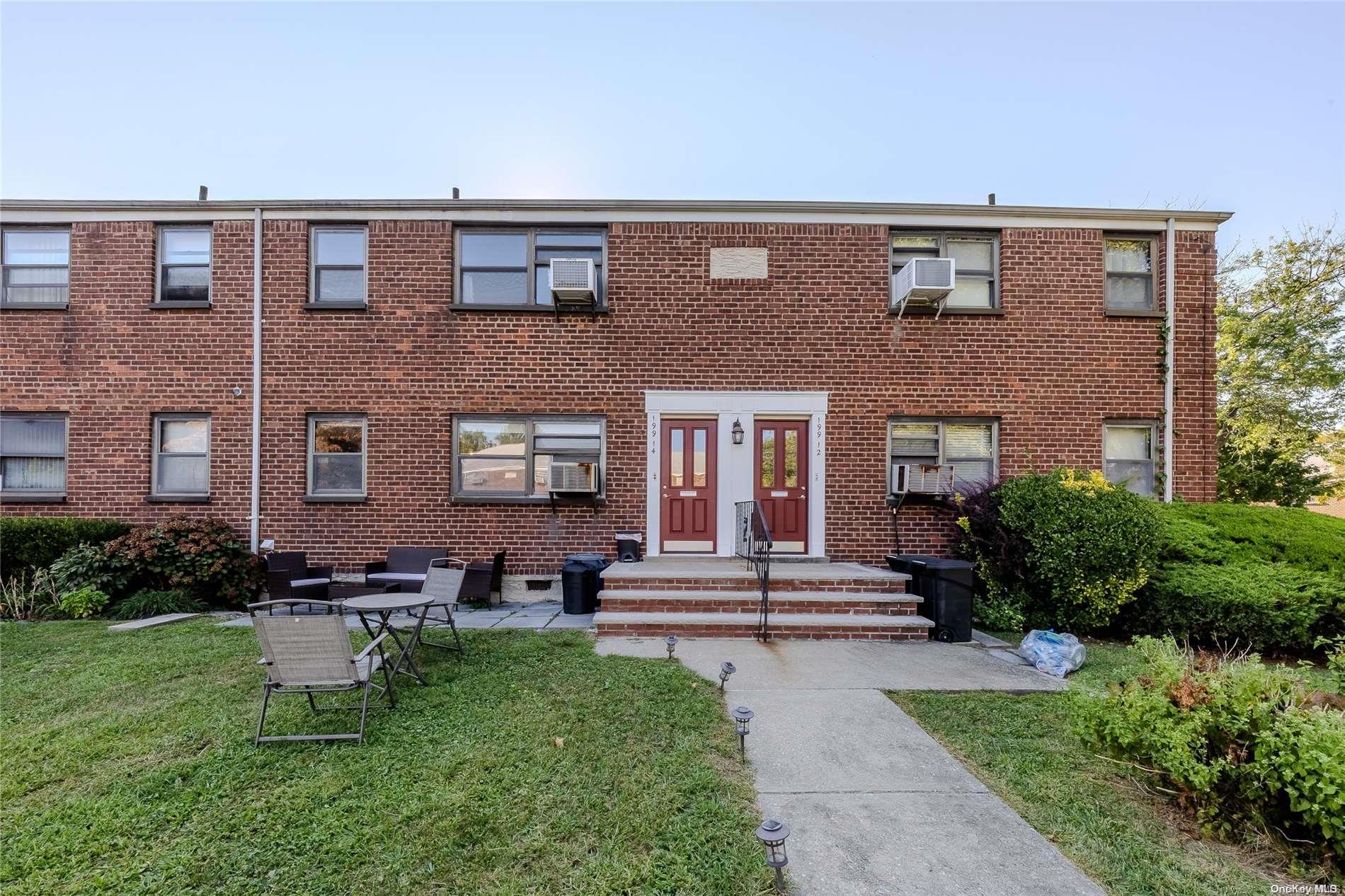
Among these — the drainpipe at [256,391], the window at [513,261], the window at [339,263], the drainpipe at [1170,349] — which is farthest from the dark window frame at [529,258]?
the drainpipe at [1170,349]

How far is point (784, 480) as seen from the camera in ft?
28.7

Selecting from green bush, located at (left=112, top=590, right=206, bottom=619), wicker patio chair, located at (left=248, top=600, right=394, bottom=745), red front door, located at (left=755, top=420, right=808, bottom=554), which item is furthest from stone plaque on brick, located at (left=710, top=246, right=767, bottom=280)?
green bush, located at (left=112, top=590, right=206, bottom=619)

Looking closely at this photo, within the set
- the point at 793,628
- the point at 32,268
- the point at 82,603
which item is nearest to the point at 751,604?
the point at 793,628

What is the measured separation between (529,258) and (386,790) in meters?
7.60

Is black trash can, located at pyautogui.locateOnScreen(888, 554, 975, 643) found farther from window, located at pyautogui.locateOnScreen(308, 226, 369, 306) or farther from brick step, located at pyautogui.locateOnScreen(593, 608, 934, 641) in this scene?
window, located at pyautogui.locateOnScreen(308, 226, 369, 306)

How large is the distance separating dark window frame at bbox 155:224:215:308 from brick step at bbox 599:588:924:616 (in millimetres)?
8177

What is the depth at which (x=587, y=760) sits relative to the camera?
340 cm

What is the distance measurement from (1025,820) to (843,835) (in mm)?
1027

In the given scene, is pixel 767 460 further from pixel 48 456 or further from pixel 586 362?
pixel 48 456

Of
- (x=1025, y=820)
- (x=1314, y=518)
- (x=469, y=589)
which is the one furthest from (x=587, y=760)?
(x=1314, y=518)

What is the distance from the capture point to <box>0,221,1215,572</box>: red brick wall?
28.3 feet

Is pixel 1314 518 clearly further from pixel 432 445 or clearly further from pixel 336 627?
pixel 432 445

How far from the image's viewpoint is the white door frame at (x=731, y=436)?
28.5 feet

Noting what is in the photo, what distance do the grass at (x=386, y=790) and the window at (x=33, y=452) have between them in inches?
217
